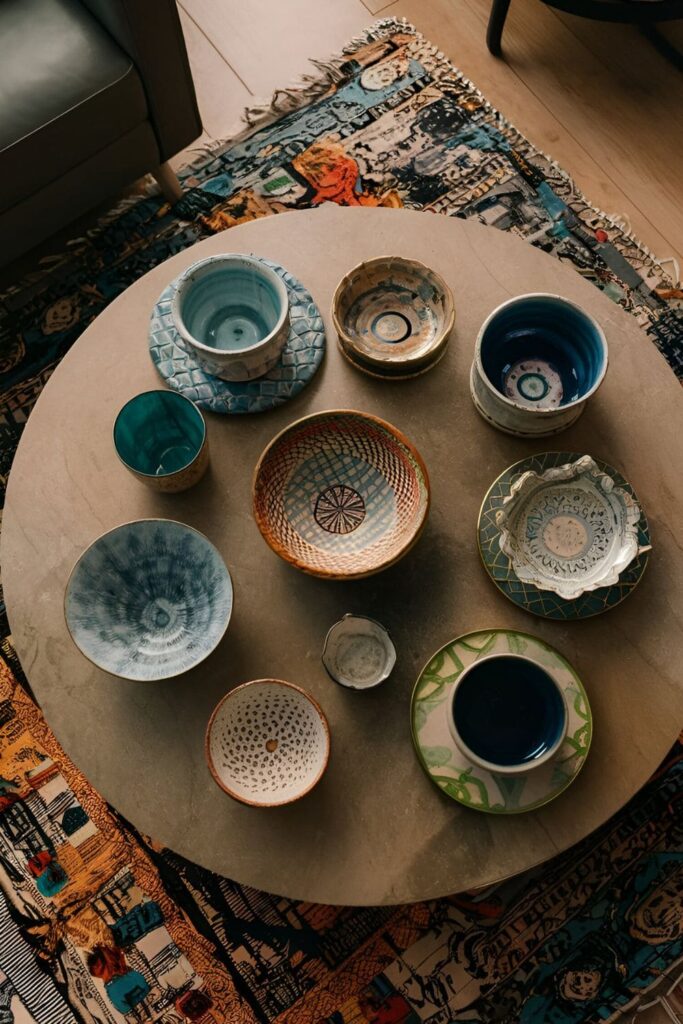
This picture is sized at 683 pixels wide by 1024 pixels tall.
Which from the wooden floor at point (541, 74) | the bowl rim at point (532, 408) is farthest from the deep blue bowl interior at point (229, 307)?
the wooden floor at point (541, 74)

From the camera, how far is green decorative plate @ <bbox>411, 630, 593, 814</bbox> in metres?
0.96

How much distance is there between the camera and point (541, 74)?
181 cm

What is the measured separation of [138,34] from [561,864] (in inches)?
60.7

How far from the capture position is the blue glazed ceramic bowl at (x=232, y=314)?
1.03m

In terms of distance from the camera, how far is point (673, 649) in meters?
1.02

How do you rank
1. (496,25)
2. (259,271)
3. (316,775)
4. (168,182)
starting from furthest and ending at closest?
1. (496,25)
2. (168,182)
3. (259,271)
4. (316,775)

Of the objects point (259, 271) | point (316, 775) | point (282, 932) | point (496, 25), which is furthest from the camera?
point (496, 25)

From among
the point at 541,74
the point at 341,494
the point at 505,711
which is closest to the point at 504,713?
the point at 505,711

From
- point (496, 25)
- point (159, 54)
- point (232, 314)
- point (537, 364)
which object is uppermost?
point (159, 54)

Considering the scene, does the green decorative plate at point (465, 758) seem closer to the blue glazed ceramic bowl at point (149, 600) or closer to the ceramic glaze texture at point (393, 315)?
the blue glazed ceramic bowl at point (149, 600)

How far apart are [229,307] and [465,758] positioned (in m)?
0.68

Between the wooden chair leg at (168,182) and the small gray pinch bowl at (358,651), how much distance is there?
107cm

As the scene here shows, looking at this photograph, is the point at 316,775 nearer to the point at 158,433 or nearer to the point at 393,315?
the point at 158,433

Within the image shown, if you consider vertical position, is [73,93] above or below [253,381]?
above
